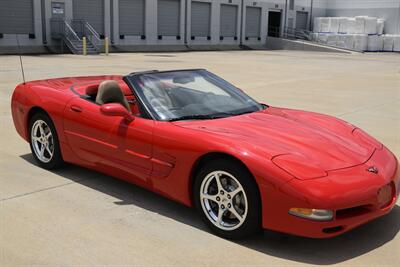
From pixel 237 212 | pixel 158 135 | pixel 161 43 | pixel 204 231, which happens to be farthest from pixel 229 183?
pixel 161 43

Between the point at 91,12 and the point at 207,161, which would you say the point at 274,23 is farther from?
the point at 207,161

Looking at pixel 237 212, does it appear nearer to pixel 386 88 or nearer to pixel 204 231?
pixel 204 231

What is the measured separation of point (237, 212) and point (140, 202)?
1174 millimetres

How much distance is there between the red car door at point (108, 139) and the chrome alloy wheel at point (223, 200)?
24.4 inches

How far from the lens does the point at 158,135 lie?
3.98 meters

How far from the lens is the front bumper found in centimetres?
319

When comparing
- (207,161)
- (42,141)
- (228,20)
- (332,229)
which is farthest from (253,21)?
(332,229)

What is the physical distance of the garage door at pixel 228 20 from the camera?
162ft

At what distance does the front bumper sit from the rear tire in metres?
2.68

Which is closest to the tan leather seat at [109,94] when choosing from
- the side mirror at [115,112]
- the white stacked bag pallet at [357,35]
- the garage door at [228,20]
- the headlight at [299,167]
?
the side mirror at [115,112]

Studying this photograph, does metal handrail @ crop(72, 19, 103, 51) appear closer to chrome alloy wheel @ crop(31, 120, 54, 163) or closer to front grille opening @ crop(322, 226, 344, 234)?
chrome alloy wheel @ crop(31, 120, 54, 163)

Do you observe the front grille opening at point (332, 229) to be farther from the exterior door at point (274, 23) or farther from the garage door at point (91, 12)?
the exterior door at point (274, 23)

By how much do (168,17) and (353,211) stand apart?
41682mm

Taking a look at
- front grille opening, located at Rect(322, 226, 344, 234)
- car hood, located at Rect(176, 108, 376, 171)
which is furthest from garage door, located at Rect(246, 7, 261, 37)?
front grille opening, located at Rect(322, 226, 344, 234)
